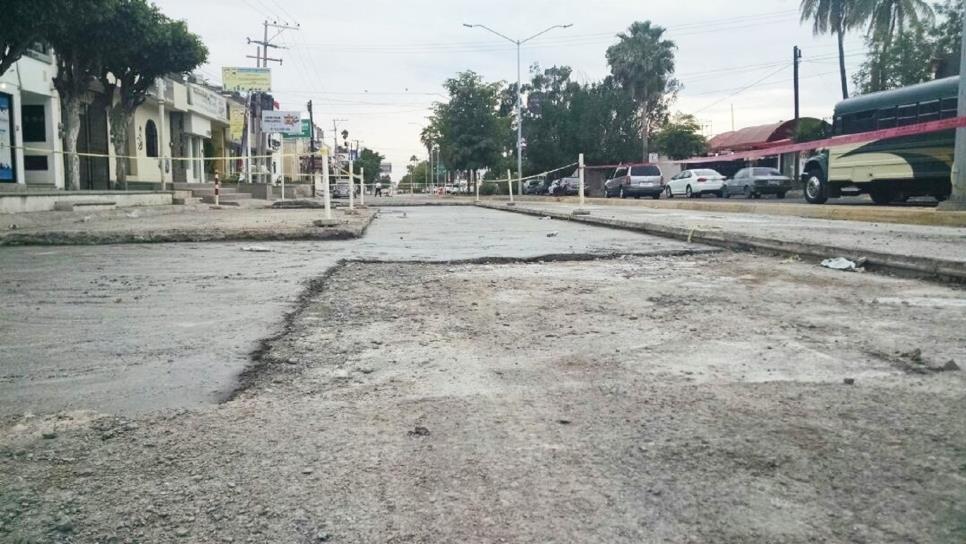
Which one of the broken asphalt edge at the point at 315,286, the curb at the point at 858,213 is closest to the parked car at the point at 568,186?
the curb at the point at 858,213

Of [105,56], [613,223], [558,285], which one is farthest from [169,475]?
[105,56]

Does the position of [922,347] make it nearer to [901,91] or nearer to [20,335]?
[20,335]

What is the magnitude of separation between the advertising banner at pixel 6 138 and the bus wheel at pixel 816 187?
23.1m

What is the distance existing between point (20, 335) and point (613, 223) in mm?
9270

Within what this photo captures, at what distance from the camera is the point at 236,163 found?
53969mm

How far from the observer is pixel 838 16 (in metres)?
39.0

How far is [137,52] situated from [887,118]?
22187mm

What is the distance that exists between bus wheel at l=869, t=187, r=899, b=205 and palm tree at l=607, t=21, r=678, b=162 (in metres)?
36.2

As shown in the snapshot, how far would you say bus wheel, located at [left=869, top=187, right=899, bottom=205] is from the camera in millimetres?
17250

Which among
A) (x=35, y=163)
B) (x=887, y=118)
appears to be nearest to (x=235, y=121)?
(x=35, y=163)

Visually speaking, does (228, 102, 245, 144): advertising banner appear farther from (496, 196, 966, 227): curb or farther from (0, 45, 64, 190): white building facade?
(496, 196, 966, 227): curb

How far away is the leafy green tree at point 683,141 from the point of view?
5522cm

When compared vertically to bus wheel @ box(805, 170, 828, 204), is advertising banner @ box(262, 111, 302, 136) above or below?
above

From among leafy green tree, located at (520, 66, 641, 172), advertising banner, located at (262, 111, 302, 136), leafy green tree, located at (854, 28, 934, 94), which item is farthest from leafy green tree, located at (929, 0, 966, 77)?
advertising banner, located at (262, 111, 302, 136)
